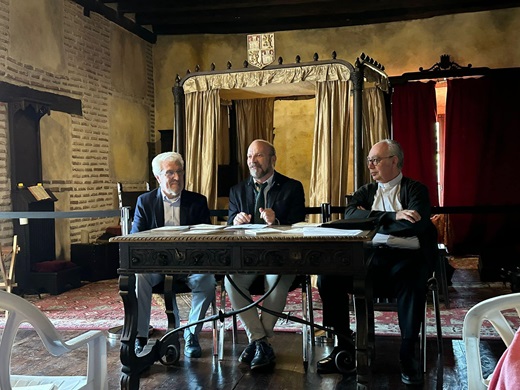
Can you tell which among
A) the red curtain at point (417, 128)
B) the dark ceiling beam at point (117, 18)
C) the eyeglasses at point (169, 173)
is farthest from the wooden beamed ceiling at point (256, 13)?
the eyeglasses at point (169, 173)

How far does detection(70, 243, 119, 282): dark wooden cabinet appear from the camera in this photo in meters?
7.01

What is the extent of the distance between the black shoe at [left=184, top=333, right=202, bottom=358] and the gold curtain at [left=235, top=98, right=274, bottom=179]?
179 inches

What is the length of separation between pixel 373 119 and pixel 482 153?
3188 mm

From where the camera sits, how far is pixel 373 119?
6.23 metres

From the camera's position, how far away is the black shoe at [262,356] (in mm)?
3438

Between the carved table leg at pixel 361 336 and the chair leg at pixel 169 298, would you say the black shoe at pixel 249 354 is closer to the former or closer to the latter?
the chair leg at pixel 169 298

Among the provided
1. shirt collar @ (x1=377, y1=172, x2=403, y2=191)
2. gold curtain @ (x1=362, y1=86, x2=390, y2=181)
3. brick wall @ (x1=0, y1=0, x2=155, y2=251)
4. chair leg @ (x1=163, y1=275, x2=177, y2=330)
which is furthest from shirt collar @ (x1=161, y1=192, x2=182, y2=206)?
brick wall @ (x1=0, y1=0, x2=155, y2=251)

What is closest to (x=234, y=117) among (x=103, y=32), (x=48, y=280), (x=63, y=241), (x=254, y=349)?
(x=103, y=32)

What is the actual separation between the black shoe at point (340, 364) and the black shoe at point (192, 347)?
2.66ft

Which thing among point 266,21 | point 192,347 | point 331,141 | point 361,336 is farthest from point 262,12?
point 361,336

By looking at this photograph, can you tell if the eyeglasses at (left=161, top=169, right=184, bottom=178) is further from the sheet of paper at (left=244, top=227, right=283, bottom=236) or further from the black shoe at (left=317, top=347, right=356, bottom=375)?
the black shoe at (left=317, top=347, right=356, bottom=375)

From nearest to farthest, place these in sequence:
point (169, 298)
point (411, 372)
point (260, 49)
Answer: point (411, 372) < point (169, 298) < point (260, 49)

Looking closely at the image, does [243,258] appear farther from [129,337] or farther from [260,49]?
[260,49]

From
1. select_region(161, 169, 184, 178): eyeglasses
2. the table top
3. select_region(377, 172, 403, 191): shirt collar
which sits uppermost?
select_region(161, 169, 184, 178): eyeglasses
